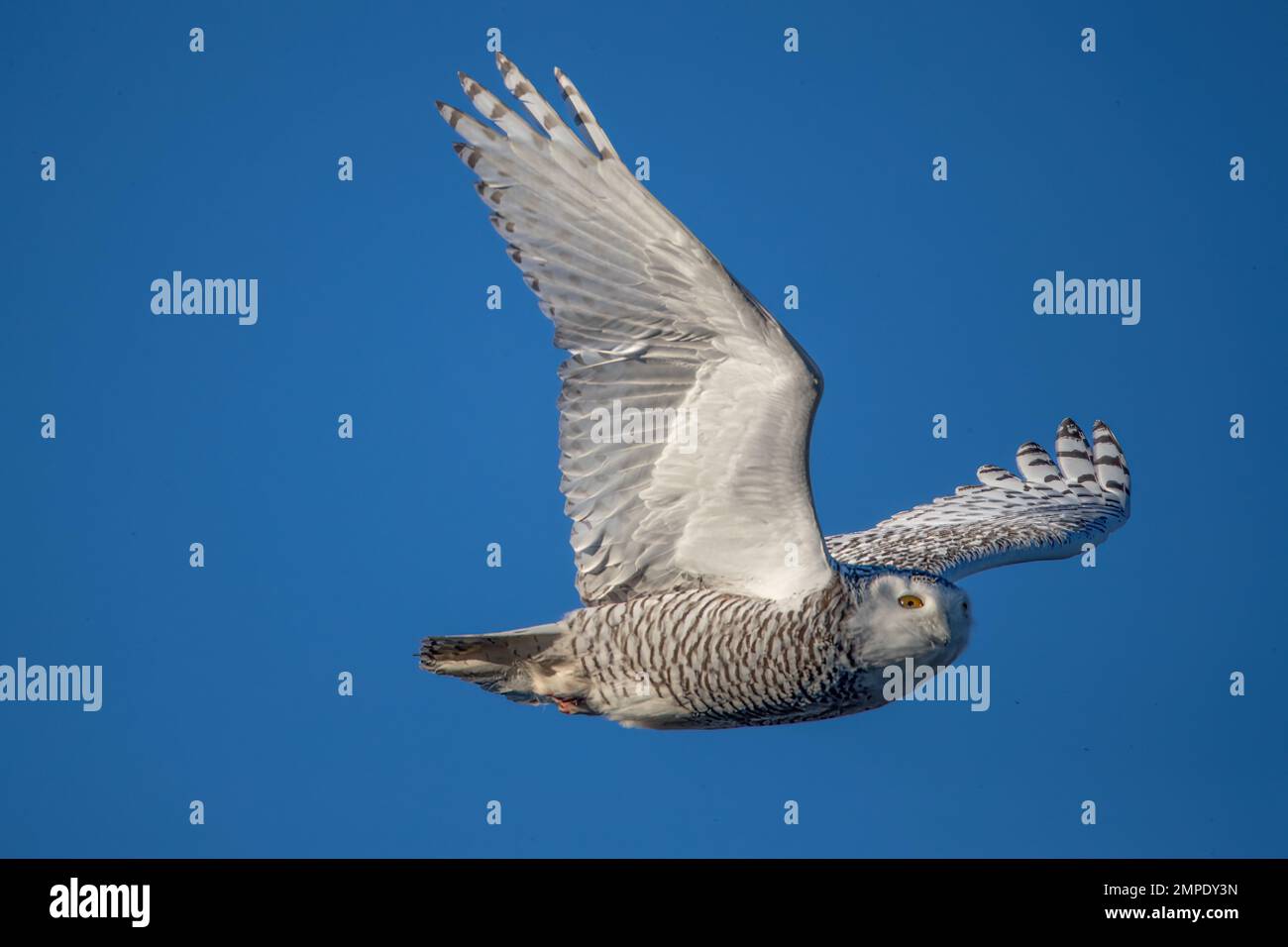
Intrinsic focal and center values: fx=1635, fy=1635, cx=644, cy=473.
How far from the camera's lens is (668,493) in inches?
382

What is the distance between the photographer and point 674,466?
9570 millimetres

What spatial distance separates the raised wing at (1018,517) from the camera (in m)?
11.3

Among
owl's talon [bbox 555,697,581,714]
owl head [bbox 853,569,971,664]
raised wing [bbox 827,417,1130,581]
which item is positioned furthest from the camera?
raised wing [bbox 827,417,1130,581]

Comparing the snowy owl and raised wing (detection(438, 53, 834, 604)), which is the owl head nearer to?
the snowy owl

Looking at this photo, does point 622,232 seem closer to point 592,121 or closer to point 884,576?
point 592,121

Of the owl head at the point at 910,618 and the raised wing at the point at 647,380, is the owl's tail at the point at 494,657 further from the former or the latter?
the owl head at the point at 910,618

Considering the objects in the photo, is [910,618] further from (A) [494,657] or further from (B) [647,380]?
(A) [494,657]

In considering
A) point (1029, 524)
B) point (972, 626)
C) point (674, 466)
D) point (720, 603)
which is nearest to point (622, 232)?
point (674, 466)

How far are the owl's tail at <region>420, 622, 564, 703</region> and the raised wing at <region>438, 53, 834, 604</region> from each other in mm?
493

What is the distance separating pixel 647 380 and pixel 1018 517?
4406 mm

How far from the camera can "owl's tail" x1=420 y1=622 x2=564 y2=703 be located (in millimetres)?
9773

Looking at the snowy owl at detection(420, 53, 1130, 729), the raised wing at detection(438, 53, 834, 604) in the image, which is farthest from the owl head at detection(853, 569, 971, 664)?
the raised wing at detection(438, 53, 834, 604)

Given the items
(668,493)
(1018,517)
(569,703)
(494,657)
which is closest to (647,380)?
(668,493)

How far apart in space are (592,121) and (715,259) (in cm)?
98
